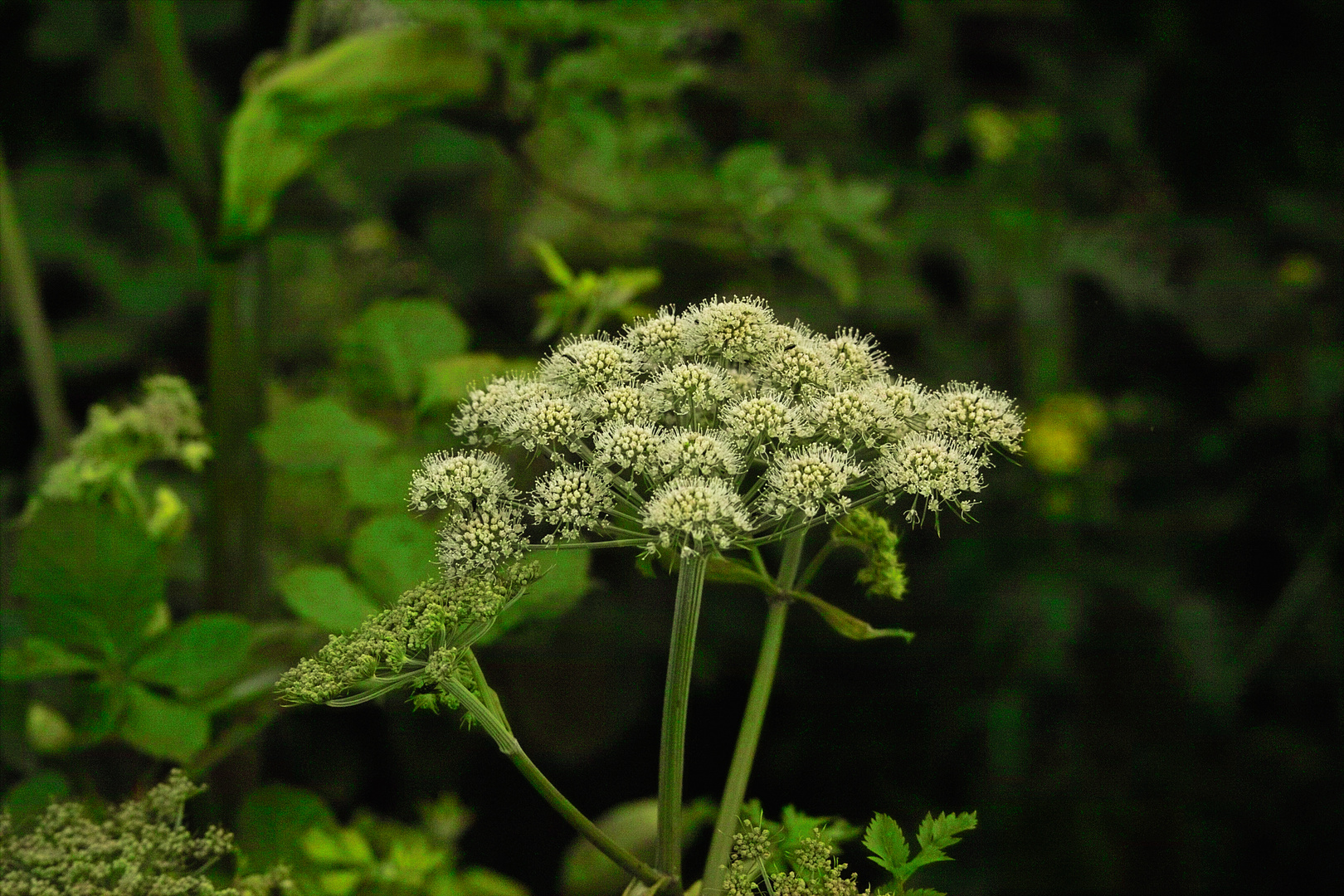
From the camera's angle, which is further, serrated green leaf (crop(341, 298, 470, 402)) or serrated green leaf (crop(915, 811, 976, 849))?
serrated green leaf (crop(341, 298, 470, 402))

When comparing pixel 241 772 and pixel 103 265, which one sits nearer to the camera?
pixel 241 772

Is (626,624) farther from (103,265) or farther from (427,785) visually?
(103,265)

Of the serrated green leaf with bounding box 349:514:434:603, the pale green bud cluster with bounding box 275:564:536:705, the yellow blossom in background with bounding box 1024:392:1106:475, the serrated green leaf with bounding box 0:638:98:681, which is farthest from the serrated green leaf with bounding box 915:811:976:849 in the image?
the yellow blossom in background with bounding box 1024:392:1106:475

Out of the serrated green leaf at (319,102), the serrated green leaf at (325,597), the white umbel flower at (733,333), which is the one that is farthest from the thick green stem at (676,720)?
the serrated green leaf at (319,102)

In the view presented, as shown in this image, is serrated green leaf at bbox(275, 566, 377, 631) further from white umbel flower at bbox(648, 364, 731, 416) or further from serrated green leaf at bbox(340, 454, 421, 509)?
white umbel flower at bbox(648, 364, 731, 416)

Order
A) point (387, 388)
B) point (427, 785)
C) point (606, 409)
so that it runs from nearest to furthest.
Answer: point (606, 409)
point (387, 388)
point (427, 785)

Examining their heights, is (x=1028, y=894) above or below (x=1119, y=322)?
below

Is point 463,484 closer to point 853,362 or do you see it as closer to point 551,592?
point 551,592

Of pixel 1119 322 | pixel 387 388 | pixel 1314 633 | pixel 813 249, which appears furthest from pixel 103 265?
pixel 1314 633
